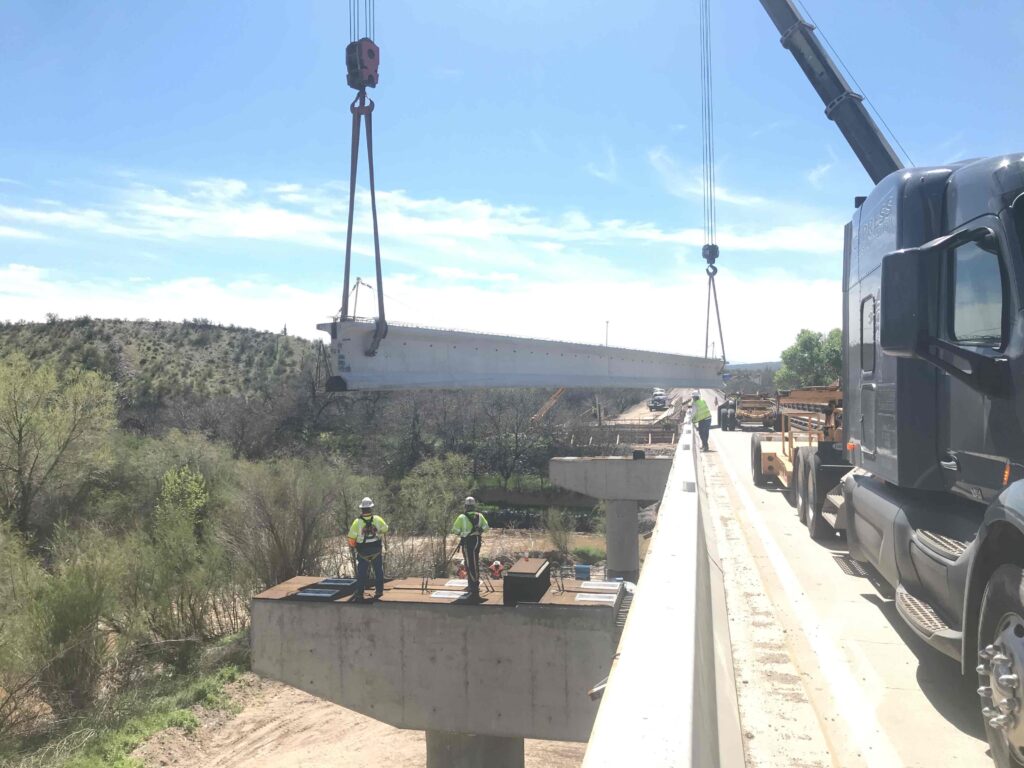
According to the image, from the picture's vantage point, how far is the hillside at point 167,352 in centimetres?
6366

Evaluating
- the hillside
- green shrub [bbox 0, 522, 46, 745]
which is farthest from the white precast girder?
the hillside

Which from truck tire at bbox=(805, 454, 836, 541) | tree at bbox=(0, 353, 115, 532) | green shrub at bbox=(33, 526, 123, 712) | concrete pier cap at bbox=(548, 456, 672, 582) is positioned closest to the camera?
truck tire at bbox=(805, 454, 836, 541)

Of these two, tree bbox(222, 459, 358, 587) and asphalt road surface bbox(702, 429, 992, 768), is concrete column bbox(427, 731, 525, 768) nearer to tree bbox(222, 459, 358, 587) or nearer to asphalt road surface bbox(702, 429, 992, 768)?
asphalt road surface bbox(702, 429, 992, 768)

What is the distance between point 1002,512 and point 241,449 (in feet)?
156

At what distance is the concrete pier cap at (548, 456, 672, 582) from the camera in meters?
30.0

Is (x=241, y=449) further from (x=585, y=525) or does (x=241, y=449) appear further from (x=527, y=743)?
(x=527, y=743)

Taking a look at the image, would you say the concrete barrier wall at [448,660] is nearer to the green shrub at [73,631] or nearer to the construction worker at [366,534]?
the construction worker at [366,534]

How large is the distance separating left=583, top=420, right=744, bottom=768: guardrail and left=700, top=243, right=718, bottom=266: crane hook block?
97.7 feet

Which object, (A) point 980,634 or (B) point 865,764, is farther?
(B) point 865,764

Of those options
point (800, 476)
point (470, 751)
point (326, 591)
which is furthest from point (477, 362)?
point (800, 476)

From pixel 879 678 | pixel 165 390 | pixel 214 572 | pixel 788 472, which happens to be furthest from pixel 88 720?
pixel 165 390

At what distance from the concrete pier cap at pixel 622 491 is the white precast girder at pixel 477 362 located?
13.8 ft

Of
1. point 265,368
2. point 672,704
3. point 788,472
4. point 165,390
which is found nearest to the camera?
point 672,704

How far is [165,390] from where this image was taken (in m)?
60.5
